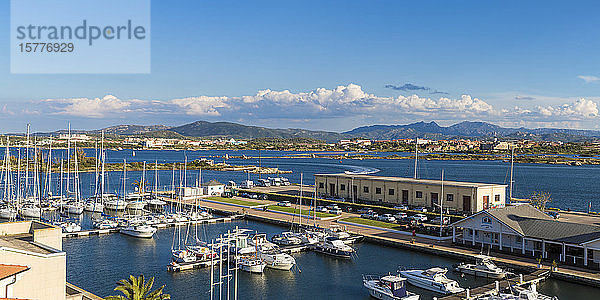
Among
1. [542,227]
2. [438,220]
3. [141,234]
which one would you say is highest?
[542,227]

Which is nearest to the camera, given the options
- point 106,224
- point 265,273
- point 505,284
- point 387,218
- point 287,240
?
point 505,284

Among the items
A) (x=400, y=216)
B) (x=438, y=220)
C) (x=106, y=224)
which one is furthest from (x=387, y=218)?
(x=106, y=224)

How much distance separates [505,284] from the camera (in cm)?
2819

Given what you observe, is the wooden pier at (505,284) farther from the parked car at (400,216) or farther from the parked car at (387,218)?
the parked car at (387,218)

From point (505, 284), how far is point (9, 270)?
24.9 meters

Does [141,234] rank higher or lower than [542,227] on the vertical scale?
lower

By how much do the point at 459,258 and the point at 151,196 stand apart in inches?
1821

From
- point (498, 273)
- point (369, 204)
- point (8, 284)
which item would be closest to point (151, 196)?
point (369, 204)

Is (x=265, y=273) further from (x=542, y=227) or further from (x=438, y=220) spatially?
(x=438, y=220)

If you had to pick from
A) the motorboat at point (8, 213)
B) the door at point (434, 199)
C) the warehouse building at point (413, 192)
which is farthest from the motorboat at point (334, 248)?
the motorboat at point (8, 213)

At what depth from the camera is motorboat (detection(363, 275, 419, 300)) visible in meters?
27.0

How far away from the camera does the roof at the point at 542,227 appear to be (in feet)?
103

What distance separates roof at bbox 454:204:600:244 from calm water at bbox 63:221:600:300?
3830 mm

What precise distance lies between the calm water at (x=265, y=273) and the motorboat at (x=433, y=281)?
0.50 meters
